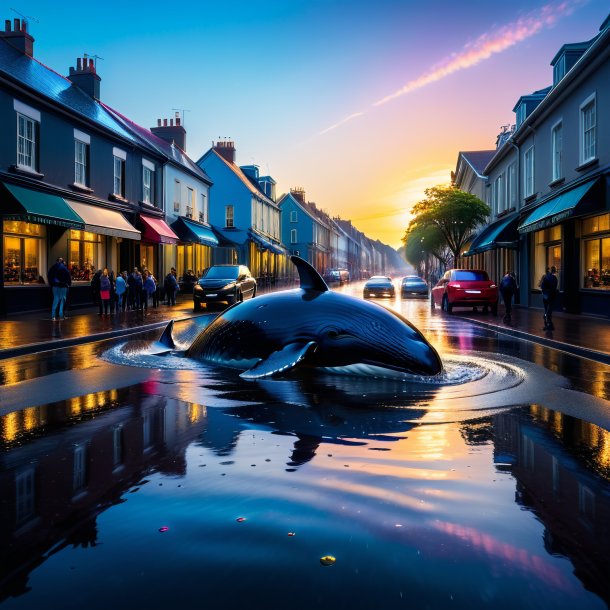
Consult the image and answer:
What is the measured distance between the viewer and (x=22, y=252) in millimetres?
19859

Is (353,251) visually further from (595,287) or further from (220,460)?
(220,460)

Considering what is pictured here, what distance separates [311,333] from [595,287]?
16.7 meters

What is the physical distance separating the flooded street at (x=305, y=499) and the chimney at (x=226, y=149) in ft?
161

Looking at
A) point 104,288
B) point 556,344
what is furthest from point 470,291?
point 104,288

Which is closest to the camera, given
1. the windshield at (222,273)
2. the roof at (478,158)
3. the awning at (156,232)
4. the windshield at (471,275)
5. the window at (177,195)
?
the windshield at (471,275)

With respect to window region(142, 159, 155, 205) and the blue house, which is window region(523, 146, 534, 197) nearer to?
window region(142, 159, 155, 205)

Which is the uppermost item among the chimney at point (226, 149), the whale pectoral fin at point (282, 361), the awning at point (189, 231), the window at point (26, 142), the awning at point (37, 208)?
the chimney at point (226, 149)

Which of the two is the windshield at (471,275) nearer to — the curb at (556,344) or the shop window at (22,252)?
the curb at (556,344)

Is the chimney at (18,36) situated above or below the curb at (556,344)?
above

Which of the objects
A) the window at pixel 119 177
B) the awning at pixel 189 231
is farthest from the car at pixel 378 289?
the window at pixel 119 177

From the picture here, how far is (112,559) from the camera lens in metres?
2.58

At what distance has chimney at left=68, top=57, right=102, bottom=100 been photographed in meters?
28.5

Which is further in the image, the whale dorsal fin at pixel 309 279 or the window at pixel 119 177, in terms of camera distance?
the window at pixel 119 177

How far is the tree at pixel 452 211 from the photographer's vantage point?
125 ft
